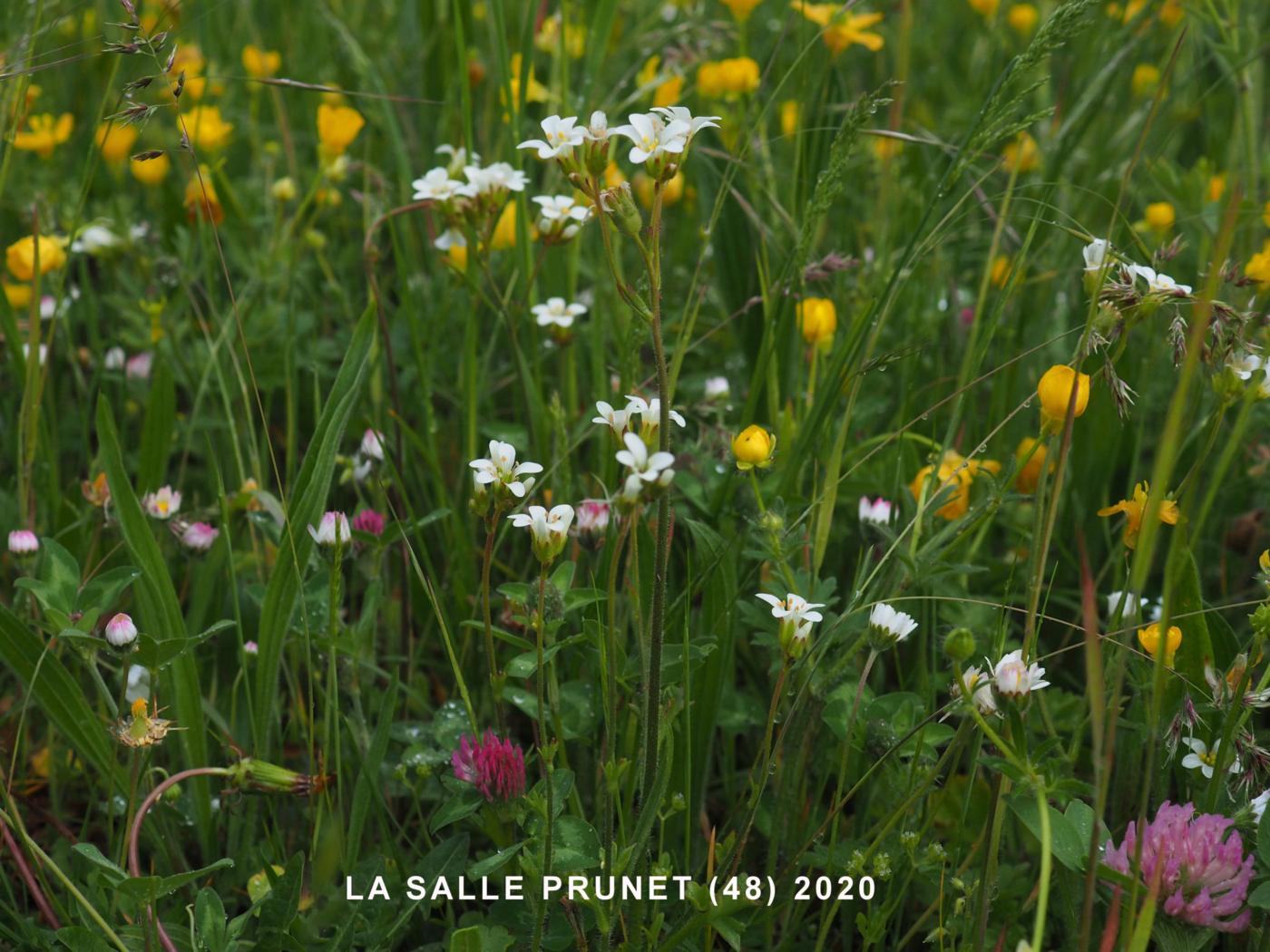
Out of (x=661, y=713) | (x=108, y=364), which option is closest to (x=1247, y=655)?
(x=661, y=713)

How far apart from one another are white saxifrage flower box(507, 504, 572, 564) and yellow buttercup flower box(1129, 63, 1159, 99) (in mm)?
2052

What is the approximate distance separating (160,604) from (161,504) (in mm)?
Answer: 229

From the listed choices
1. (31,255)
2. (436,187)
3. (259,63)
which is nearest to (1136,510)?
(436,187)

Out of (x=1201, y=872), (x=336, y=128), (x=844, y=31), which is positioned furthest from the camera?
(x=844, y=31)

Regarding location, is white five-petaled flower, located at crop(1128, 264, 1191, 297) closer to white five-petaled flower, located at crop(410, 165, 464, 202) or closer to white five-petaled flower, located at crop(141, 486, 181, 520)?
white five-petaled flower, located at crop(410, 165, 464, 202)

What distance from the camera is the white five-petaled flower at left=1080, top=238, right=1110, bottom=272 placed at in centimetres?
111

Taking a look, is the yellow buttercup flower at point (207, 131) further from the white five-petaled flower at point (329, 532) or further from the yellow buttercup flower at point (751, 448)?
the yellow buttercup flower at point (751, 448)

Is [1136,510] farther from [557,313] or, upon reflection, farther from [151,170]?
[151,170]

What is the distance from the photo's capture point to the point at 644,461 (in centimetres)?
95

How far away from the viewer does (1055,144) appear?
86.8 inches

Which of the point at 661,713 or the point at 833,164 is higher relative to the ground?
the point at 833,164

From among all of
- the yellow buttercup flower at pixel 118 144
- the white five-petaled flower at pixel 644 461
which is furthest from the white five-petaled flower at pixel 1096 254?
the yellow buttercup flower at pixel 118 144

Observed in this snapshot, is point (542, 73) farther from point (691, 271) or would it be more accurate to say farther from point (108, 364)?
point (108, 364)

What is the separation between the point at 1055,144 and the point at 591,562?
128 cm
